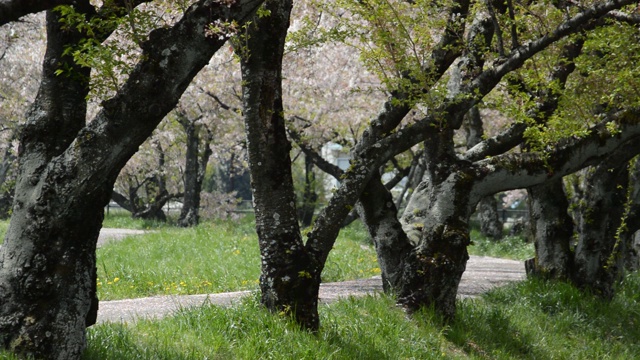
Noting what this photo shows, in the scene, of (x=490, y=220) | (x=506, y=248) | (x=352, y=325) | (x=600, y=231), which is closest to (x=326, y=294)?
(x=352, y=325)

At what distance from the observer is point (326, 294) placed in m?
10.3

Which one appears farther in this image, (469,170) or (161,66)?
(469,170)

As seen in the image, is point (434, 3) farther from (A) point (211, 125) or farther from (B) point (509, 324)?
(A) point (211, 125)

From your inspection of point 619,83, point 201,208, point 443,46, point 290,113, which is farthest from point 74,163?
point 201,208

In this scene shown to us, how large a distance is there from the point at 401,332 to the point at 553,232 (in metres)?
4.59

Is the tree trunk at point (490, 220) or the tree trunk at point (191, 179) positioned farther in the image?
the tree trunk at point (191, 179)

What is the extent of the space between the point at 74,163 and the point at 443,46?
548cm

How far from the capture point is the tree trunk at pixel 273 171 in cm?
697

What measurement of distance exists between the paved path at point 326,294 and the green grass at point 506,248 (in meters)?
2.70

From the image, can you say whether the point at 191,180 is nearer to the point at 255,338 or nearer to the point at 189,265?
the point at 189,265

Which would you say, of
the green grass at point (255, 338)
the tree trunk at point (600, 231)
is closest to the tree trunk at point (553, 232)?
the tree trunk at point (600, 231)

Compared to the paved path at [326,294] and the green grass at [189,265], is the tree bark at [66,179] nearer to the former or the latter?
the paved path at [326,294]

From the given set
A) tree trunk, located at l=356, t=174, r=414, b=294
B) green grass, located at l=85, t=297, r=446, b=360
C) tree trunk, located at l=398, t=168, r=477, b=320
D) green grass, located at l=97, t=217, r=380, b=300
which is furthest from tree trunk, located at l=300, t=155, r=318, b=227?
green grass, located at l=85, t=297, r=446, b=360

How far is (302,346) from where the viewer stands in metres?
6.61
